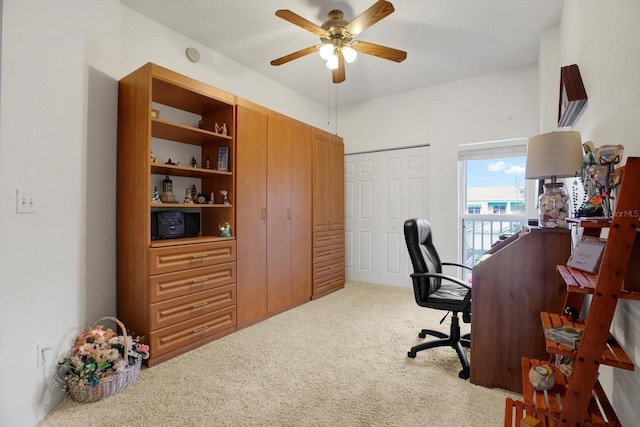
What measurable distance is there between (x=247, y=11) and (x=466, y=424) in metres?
3.33

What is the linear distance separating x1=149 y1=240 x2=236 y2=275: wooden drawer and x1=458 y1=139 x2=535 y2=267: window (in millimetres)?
3018

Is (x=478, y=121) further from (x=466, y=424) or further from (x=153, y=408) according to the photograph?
(x=153, y=408)

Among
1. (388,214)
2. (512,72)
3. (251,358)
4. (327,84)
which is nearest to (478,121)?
(512,72)

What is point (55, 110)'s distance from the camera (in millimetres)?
1831

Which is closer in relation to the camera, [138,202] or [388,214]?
[138,202]

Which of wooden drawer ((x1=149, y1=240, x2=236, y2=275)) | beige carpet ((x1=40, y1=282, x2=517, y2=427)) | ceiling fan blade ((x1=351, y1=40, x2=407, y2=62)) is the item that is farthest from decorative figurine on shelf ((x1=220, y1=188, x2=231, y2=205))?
ceiling fan blade ((x1=351, y1=40, x2=407, y2=62))

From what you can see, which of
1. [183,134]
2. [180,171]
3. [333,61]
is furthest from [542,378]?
[183,134]

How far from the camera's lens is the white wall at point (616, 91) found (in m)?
1.07

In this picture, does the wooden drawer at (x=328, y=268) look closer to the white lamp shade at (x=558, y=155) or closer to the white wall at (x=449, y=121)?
the white wall at (x=449, y=121)

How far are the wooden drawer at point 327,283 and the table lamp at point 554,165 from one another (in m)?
2.58

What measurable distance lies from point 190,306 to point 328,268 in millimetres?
2015

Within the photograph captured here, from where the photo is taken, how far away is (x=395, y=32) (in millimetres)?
2854

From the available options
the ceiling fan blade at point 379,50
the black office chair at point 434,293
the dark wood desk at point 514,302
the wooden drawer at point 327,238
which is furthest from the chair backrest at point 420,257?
the wooden drawer at point 327,238

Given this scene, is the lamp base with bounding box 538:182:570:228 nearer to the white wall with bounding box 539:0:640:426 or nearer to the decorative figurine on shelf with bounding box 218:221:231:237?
the white wall with bounding box 539:0:640:426
